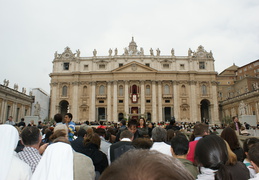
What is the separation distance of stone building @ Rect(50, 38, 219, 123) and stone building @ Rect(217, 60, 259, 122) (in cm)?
410

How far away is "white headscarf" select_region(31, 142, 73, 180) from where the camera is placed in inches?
84.2

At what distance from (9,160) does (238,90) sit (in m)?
57.9

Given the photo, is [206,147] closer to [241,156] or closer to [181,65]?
[241,156]

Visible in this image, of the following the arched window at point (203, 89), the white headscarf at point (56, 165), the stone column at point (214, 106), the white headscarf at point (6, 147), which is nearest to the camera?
the white headscarf at point (56, 165)

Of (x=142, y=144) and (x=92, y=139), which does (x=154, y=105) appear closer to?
(x=142, y=144)

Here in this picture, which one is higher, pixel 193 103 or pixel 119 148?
pixel 193 103

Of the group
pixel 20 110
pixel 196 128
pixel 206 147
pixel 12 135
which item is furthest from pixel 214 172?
pixel 20 110

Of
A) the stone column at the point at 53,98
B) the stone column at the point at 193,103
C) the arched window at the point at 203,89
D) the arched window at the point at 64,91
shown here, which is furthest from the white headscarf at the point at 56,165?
the arched window at the point at 203,89

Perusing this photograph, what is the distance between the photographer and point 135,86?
4503 centimetres

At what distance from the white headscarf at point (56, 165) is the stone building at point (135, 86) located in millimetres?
40751

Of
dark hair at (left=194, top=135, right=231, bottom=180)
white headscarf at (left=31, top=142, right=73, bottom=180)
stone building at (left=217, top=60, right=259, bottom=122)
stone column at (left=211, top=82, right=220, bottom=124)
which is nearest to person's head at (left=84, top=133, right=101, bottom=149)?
white headscarf at (left=31, top=142, right=73, bottom=180)

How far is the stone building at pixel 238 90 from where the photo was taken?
117ft

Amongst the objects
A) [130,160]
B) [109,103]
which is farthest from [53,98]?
[130,160]

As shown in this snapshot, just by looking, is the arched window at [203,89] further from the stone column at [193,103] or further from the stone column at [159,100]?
the stone column at [159,100]
